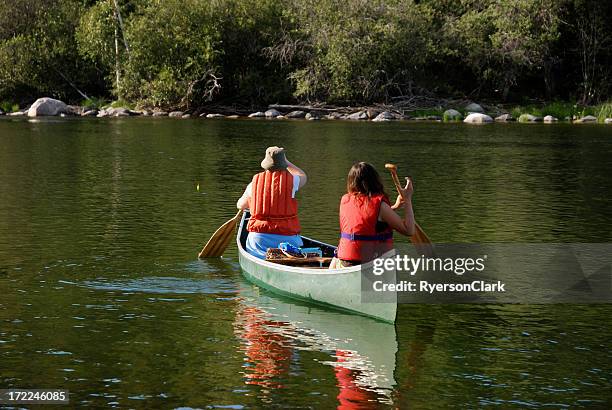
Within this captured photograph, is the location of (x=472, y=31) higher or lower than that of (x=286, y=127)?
higher

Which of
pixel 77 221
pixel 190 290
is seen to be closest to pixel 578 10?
pixel 77 221

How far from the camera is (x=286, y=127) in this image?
45562 mm

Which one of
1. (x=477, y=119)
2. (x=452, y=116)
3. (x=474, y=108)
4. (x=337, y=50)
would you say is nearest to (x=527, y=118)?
(x=477, y=119)

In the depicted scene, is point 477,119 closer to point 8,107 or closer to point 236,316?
point 8,107

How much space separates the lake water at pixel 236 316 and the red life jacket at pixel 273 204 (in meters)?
0.77

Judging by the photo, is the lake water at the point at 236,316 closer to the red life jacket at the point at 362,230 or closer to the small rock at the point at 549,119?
the red life jacket at the point at 362,230

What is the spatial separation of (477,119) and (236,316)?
1628 inches

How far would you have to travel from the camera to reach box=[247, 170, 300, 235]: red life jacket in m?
12.8

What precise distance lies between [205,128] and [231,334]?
115 ft

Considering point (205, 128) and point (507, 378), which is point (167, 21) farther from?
point (507, 378)

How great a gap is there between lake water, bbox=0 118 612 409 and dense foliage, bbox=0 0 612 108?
29.8 meters

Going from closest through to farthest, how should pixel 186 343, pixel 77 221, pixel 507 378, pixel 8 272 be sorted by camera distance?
pixel 507 378 < pixel 186 343 < pixel 8 272 < pixel 77 221

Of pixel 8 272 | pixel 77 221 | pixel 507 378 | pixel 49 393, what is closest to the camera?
pixel 49 393

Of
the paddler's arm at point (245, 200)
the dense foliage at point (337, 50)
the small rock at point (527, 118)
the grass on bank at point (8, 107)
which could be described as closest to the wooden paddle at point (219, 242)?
the paddler's arm at point (245, 200)
